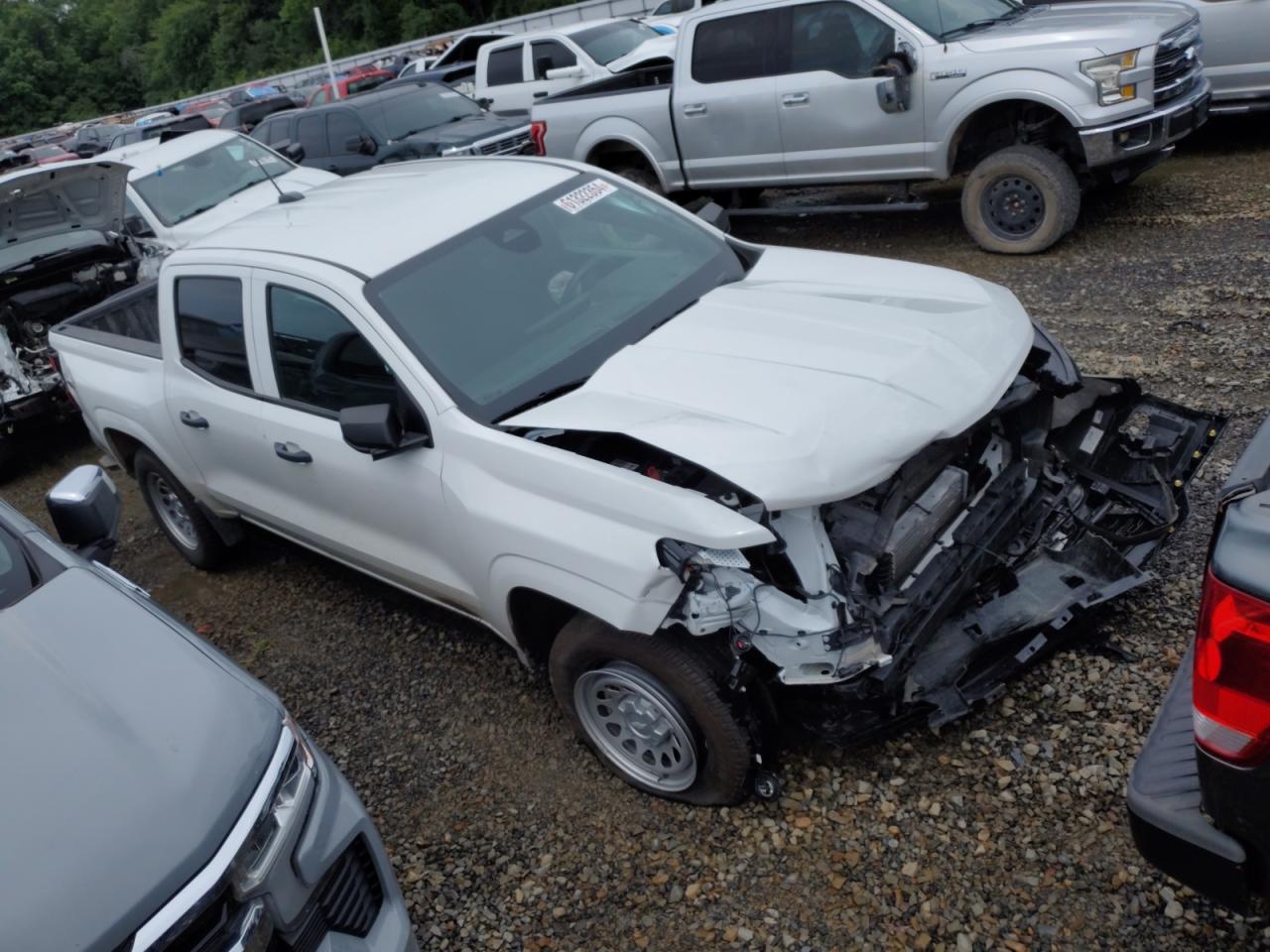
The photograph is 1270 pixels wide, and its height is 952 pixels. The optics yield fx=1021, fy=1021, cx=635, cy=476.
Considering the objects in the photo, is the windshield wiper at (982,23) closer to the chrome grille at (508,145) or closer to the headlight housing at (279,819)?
the chrome grille at (508,145)

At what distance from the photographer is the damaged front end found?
2.88 meters

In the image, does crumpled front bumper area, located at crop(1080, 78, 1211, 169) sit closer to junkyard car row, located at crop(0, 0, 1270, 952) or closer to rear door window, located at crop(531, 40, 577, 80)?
junkyard car row, located at crop(0, 0, 1270, 952)

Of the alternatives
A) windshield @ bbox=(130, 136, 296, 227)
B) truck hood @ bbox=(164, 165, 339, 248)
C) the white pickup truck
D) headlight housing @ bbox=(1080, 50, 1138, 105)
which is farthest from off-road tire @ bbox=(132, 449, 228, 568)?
headlight housing @ bbox=(1080, 50, 1138, 105)

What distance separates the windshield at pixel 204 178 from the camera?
30.3 feet

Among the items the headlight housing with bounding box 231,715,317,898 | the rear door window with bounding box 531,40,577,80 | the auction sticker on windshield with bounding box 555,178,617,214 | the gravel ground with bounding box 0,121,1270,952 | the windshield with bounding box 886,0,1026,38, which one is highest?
the windshield with bounding box 886,0,1026,38

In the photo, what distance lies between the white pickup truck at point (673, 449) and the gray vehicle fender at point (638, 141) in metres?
4.62

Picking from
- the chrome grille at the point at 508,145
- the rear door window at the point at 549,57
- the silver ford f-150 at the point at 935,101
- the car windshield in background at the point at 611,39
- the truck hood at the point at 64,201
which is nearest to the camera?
the silver ford f-150 at the point at 935,101

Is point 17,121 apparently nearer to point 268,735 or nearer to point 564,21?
point 564,21

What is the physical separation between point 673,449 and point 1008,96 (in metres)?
5.41

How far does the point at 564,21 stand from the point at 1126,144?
2523 centimetres

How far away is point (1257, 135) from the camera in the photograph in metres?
9.07

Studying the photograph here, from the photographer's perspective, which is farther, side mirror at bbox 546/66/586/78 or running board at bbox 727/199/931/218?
side mirror at bbox 546/66/586/78

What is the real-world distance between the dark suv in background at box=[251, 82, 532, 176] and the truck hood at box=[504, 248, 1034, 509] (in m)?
8.21

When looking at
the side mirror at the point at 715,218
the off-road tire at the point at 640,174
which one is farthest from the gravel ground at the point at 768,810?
the off-road tire at the point at 640,174
